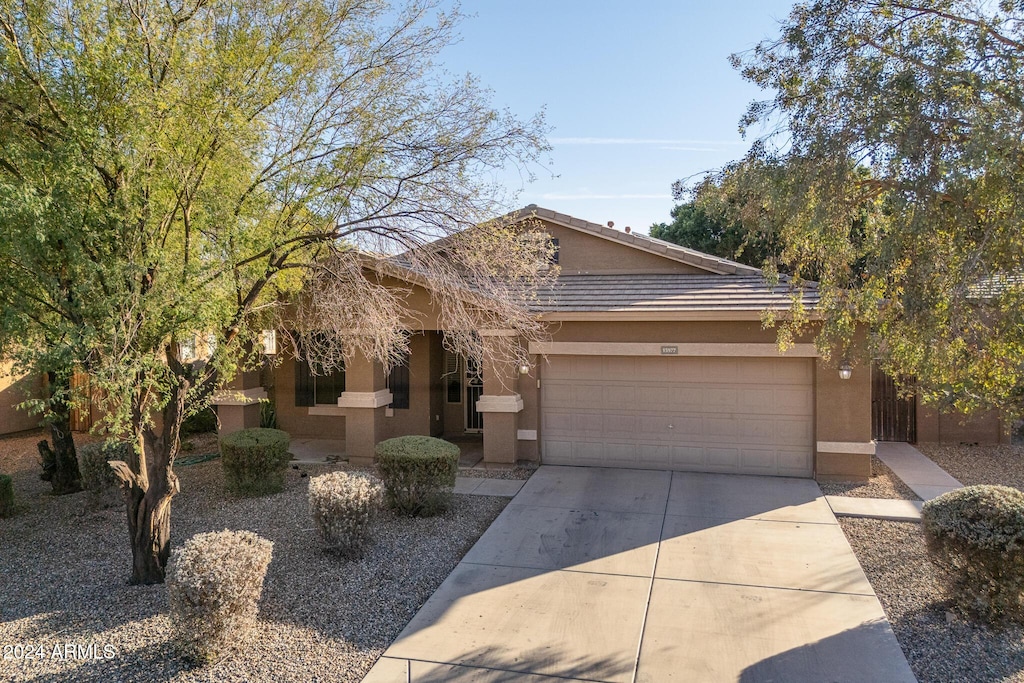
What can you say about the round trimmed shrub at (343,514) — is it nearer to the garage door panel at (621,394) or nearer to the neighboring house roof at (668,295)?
the neighboring house roof at (668,295)

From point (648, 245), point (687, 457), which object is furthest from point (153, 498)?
point (648, 245)

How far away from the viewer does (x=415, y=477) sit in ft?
27.8

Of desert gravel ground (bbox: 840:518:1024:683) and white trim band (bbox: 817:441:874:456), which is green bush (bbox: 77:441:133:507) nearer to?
desert gravel ground (bbox: 840:518:1024:683)

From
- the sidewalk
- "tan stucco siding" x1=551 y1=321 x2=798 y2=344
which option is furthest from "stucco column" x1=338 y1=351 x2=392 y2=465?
the sidewalk

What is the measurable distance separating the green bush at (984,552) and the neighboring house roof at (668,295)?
15.9 feet

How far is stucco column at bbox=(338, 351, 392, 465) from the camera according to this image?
465 inches

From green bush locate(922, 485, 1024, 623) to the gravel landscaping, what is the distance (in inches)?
161

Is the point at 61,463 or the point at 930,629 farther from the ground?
the point at 61,463

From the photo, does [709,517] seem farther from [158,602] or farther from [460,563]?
[158,602]

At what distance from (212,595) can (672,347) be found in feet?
26.4

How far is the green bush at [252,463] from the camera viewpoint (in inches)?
383

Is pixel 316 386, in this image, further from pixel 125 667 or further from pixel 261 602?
pixel 125 667

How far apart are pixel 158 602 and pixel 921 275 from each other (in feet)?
25.5

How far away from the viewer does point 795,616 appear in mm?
5715
